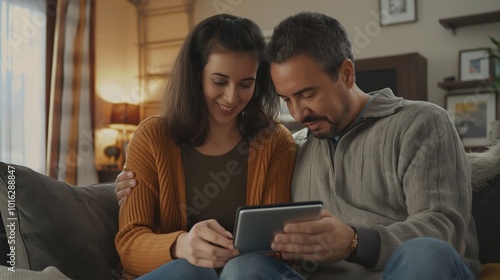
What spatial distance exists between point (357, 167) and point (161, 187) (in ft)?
1.67

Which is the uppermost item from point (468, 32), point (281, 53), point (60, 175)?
point (468, 32)

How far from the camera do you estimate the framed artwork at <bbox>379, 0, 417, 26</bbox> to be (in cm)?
412

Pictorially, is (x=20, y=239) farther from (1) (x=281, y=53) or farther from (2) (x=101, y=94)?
(2) (x=101, y=94)

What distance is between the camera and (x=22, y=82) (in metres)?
4.05

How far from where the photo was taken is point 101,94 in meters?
4.91

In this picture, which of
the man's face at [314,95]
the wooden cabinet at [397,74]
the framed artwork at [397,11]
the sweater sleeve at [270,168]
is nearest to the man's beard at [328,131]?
the man's face at [314,95]

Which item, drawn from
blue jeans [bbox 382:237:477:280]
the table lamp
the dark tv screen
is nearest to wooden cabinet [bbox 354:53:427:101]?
the dark tv screen

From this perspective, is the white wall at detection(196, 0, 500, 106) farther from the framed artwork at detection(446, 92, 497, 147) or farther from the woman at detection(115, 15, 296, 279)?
the woman at detection(115, 15, 296, 279)

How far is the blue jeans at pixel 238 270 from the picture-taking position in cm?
109

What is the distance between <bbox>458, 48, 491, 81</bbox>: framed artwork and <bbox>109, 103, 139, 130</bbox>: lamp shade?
8.73 feet

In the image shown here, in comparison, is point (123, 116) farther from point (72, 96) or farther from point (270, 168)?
point (270, 168)

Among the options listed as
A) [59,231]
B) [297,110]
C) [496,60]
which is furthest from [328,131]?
[496,60]

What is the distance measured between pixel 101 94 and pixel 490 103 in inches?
126

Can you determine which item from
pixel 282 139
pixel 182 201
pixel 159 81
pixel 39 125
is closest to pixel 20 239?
pixel 182 201
